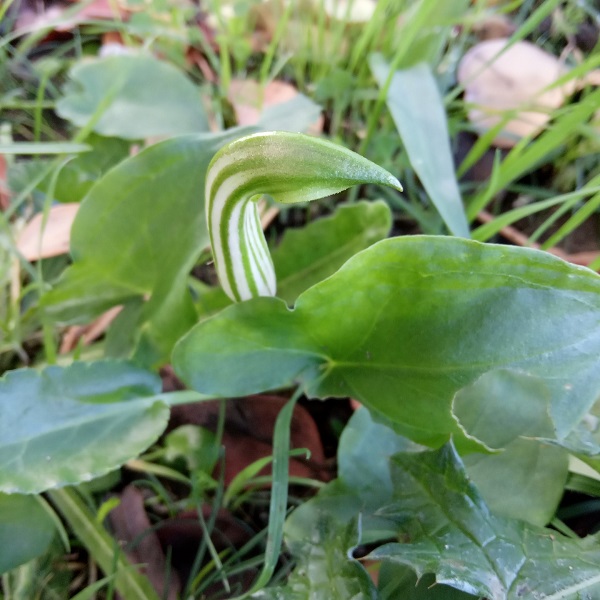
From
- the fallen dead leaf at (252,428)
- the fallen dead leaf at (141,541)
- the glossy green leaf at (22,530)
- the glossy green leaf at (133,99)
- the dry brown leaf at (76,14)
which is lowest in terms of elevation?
the fallen dead leaf at (141,541)

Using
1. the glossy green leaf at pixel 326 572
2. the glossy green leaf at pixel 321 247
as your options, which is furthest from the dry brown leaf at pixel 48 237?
the glossy green leaf at pixel 326 572

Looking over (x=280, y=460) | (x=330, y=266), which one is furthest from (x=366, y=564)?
(x=330, y=266)

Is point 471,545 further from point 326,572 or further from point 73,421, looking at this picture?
point 73,421

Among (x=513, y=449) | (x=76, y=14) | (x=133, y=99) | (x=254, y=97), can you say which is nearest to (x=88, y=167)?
(x=133, y=99)

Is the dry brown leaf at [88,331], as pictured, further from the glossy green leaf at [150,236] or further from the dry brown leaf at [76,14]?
the dry brown leaf at [76,14]

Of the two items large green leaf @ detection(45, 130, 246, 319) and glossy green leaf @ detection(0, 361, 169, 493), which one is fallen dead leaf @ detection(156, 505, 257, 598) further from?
large green leaf @ detection(45, 130, 246, 319)

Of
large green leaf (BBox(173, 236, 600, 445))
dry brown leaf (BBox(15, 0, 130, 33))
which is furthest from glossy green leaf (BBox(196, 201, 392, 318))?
dry brown leaf (BBox(15, 0, 130, 33))

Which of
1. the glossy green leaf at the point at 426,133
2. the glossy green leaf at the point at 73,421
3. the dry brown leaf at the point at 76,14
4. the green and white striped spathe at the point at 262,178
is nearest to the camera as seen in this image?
the green and white striped spathe at the point at 262,178
